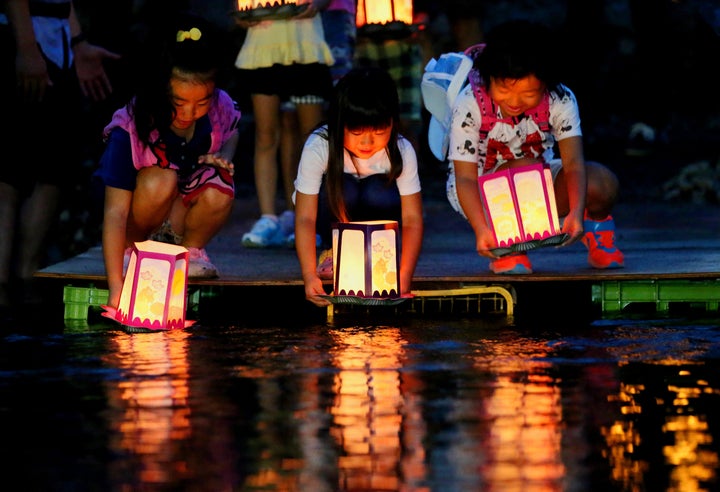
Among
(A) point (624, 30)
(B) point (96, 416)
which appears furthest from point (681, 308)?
(A) point (624, 30)

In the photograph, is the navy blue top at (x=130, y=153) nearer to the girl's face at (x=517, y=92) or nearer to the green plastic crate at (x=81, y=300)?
the green plastic crate at (x=81, y=300)

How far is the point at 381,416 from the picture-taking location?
11.7 feet

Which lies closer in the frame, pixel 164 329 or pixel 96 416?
pixel 96 416

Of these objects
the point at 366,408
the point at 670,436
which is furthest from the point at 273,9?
the point at 670,436

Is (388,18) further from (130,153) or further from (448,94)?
(130,153)

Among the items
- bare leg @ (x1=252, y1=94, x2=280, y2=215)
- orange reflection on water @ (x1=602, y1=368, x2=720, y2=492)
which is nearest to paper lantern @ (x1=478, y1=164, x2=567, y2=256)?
orange reflection on water @ (x1=602, y1=368, x2=720, y2=492)

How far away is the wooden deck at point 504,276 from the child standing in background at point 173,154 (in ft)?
0.75

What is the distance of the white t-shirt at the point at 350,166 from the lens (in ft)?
17.3

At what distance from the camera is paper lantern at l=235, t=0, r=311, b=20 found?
6766 mm

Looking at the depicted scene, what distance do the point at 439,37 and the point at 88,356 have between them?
8764mm

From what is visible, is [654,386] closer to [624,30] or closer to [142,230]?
[142,230]

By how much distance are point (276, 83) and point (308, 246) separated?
211cm

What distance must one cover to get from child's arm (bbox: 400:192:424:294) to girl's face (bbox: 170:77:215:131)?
80cm

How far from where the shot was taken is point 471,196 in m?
5.53
